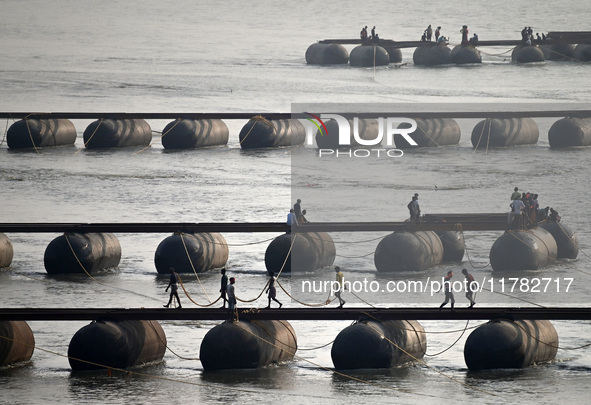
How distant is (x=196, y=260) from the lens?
48.7m

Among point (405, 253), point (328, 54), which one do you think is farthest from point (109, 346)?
point (328, 54)

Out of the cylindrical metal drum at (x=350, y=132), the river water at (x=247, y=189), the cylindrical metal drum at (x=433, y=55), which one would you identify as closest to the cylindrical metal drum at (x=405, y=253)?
the river water at (x=247, y=189)

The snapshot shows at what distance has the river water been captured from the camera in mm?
35469

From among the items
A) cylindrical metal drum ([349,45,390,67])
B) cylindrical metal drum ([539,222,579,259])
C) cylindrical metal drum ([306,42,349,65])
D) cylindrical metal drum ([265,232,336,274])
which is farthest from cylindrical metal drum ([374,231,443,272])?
cylindrical metal drum ([306,42,349,65])

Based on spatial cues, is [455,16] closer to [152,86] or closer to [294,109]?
[152,86]

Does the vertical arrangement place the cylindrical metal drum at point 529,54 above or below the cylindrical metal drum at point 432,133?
above

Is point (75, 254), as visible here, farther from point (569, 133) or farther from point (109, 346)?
point (569, 133)

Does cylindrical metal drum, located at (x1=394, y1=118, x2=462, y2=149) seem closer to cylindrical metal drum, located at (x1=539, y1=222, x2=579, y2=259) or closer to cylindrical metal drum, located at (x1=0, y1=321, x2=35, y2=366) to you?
→ cylindrical metal drum, located at (x1=539, y1=222, x2=579, y2=259)

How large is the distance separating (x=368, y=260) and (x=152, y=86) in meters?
51.5

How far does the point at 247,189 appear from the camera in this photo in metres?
64.4

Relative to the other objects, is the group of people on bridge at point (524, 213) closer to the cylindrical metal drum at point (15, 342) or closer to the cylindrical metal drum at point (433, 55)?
the cylindrical metal drum at point (15, 342)

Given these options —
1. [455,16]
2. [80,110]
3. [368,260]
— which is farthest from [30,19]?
[368,260]

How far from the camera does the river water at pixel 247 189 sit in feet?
116

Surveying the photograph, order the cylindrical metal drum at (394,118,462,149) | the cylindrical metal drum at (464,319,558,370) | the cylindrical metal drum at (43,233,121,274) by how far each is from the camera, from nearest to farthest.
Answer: the cylindrical metal drum at (464,319,558,370) → the cylindrical metal drum at (43,233,121,274) → the cylindrical metal drum at (394,118,462,149)
